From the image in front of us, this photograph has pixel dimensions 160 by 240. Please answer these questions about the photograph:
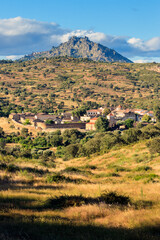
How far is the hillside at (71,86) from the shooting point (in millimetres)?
116312

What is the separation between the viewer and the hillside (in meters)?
116

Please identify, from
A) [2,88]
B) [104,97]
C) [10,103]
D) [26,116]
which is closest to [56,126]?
[26,116]

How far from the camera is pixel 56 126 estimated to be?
2894 inches

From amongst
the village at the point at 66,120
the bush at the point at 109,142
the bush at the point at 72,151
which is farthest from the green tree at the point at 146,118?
the bush at the point at 72,151

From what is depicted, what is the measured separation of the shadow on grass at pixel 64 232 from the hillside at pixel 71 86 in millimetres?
88936

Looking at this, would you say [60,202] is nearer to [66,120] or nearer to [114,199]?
[114,199]

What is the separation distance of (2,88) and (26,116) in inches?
2127

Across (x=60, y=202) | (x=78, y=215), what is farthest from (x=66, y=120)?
(x=78, y=215)

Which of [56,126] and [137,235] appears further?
[56,126]

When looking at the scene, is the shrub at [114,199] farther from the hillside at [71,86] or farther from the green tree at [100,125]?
the hillside at [71,86]

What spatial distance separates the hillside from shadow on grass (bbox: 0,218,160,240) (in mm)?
88936

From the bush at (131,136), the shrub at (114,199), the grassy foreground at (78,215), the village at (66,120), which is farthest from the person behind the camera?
the village at (66,120)

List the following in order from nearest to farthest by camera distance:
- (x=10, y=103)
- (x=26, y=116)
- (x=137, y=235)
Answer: (x=137, y=235)
(x=26, y=116)
(x=10, y=103)

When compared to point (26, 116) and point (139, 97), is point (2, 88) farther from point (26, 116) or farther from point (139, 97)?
point (139, 97)
